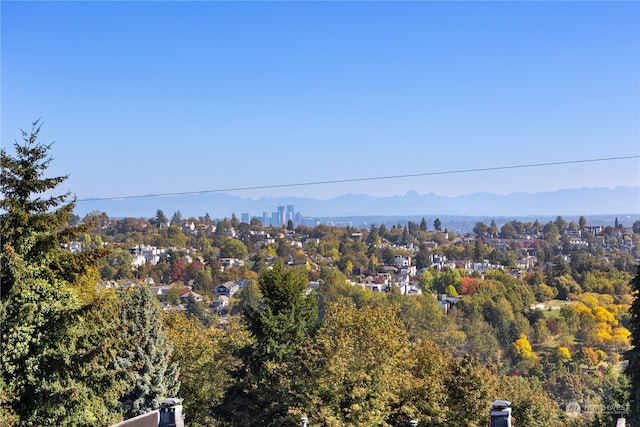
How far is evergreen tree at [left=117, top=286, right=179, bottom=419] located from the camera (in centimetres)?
1395

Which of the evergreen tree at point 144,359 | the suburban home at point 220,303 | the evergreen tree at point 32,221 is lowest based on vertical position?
the suburban home at point 220,303

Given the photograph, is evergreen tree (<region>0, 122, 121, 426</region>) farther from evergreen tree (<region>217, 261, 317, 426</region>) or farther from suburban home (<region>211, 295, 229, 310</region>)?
suburban home (<region>211, 295, 229, 310</region>)

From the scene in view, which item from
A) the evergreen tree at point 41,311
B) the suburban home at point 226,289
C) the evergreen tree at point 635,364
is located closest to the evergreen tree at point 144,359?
the evergreen tree at point 41,311

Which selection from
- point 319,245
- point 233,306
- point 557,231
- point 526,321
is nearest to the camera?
point 526,321

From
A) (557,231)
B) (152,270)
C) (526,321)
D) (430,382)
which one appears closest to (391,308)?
(430,382)

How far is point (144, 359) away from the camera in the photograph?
14305 mm

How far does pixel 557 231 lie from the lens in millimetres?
144750

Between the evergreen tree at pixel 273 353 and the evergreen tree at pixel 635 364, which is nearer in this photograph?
the evergreen tree at pixel 635 364

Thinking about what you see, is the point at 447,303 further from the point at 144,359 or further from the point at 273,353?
the point at 144,359

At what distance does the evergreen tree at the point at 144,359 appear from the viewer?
14.0 meters

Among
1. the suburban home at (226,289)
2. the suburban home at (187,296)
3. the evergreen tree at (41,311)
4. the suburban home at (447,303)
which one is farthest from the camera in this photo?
the suburban home at (226,289)

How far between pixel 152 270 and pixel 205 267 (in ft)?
23.0

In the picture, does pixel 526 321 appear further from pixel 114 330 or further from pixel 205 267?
pixel 114 330

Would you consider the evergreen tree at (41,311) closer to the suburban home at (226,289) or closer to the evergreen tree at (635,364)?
the evergreen tree at (635,364)
